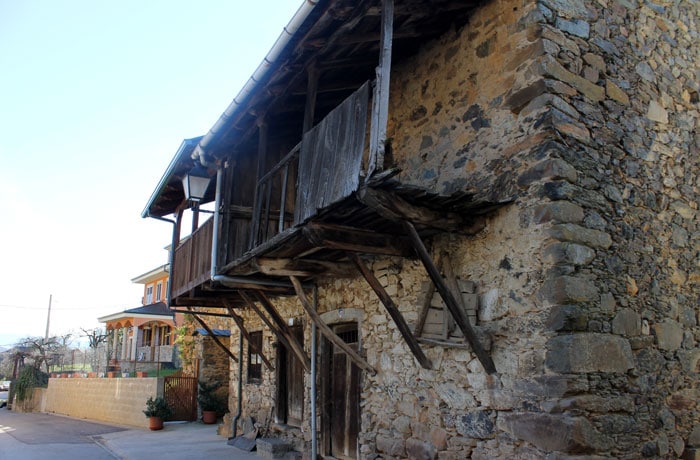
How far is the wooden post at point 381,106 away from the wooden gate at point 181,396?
1223 centimetres

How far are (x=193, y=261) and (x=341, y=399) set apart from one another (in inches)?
138

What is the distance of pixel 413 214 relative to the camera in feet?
15.8

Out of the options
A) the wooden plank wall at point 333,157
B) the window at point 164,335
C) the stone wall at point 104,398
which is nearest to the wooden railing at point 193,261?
the wooden plank wall at point 333,157

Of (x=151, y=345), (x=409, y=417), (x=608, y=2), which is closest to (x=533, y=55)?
(x=608, y=2)

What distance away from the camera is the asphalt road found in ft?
33.9

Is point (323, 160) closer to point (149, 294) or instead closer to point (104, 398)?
point (104, 398)

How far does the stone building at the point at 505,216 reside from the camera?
4.57 metres

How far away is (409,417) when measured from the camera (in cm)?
588

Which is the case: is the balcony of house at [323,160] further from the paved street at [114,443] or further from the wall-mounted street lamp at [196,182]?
the paved street at [114,443]

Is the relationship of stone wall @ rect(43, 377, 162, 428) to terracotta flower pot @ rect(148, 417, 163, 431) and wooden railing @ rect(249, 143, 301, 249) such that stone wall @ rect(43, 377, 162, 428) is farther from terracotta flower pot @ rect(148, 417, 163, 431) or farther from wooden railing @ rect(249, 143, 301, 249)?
wooden railing @ rect(249, 143, 301, 249)

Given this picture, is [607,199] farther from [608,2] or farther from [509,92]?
[608,2]

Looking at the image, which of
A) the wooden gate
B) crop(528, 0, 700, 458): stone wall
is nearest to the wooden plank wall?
crop(528, 0, 700, 458): stone wall

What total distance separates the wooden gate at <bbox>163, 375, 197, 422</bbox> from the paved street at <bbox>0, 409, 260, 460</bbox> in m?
0.39

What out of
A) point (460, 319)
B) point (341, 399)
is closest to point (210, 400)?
point (341, 399)
